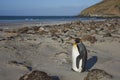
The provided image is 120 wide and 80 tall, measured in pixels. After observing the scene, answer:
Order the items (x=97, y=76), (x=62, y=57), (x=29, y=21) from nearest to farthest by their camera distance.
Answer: (x=97, y=76), (x=62, y=57), (x=29, y=21)

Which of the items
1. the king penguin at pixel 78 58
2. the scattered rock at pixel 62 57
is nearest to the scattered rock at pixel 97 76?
the king penguin at pixel 78 58

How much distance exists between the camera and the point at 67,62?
31.5 ft

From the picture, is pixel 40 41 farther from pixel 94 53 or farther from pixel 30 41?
pixel 94 53

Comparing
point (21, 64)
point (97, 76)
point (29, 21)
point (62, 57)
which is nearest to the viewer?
point (97, 76)

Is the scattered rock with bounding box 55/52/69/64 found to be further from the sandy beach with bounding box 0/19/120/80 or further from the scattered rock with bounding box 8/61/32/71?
the scattered rock with bounding box 8/61/32/71

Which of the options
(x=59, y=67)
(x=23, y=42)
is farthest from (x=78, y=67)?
(x=23, y=42)

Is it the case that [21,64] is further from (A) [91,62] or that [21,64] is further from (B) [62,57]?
(A) [91,62]

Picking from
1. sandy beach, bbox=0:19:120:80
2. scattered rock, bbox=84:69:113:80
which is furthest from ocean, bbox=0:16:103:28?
scattered rock, bbox=84:69:113:80

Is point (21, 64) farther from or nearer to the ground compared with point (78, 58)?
nearer to the ground

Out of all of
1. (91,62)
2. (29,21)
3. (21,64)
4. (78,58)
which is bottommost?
(29,21)

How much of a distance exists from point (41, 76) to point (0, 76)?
118 cm

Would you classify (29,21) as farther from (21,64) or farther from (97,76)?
(97,76)

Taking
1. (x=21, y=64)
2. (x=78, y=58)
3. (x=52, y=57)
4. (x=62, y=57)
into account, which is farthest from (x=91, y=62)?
(x=21, y=64)

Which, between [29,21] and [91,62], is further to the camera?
[29,21]
